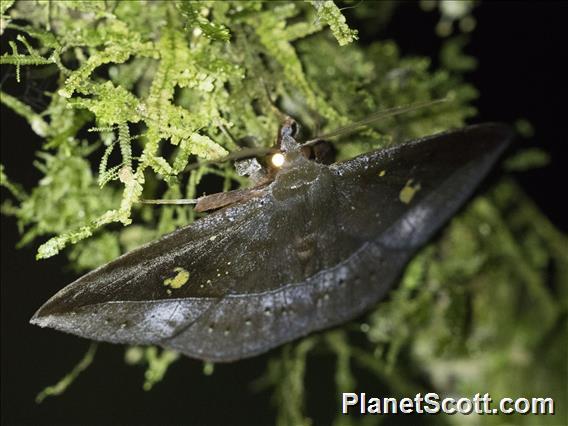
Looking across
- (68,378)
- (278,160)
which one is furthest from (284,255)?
(68,378)

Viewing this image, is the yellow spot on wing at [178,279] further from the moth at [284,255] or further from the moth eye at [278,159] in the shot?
the moth eye at [278,159]

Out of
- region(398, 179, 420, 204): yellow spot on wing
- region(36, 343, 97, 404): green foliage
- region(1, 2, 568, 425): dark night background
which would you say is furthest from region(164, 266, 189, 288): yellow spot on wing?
region(1, 2, 568, 425): dark night background

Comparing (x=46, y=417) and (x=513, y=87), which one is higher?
(x=513, y=87)

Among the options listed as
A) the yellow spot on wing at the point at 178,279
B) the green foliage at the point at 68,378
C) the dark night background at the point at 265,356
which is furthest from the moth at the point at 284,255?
the dark night background at the point at 265,356

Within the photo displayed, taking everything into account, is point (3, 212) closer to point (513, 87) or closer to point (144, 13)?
point (144, 13)

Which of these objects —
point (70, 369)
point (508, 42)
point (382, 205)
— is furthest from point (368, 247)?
point (508, 42)

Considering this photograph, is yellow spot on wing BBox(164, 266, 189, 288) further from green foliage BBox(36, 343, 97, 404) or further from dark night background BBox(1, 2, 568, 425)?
dark night background BBox(1, 2, 568, 425)

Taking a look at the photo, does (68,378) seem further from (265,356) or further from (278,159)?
(278,159)
